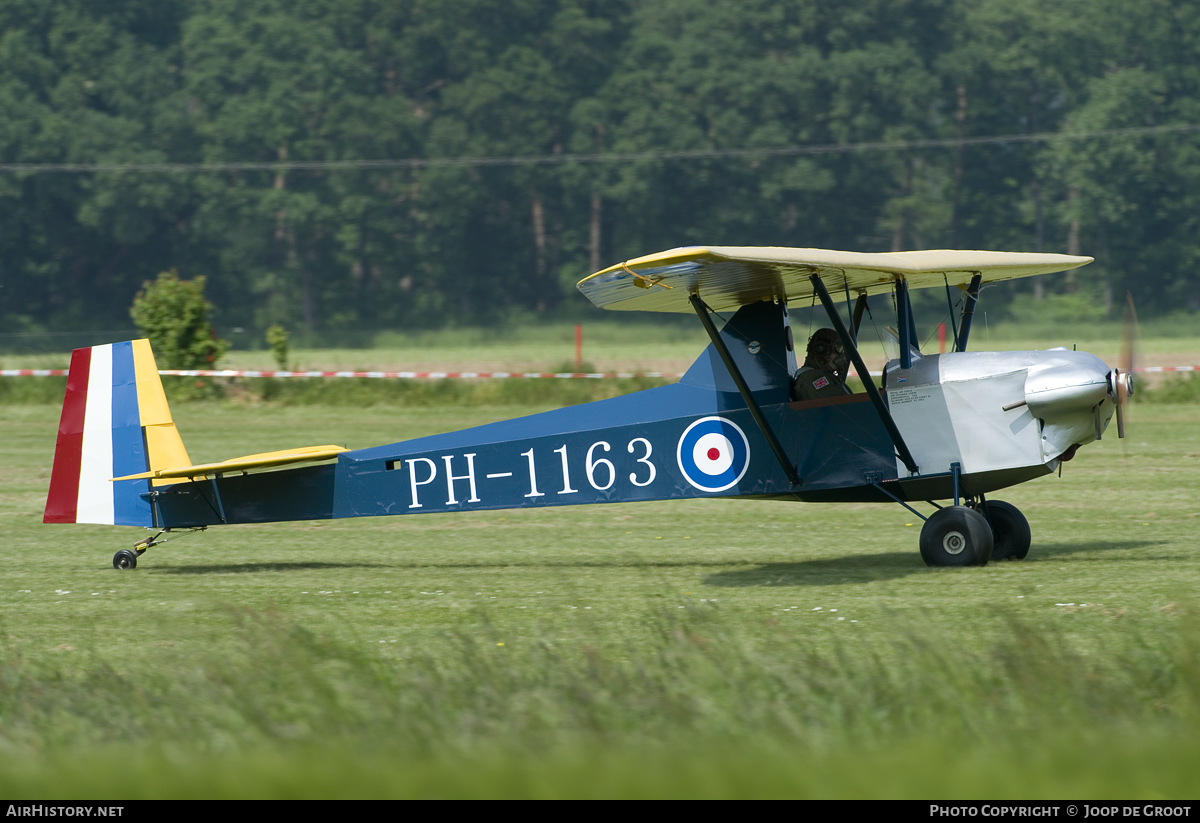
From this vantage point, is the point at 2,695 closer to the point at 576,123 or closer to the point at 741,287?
the point at 741,287

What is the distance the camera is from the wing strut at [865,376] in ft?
30.2

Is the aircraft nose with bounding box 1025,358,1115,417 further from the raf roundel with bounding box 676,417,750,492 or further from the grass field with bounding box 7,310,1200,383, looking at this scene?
the grass field with bounding box 7,310,1200,383

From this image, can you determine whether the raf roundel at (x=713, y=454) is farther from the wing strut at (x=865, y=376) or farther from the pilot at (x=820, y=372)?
the wing strut at (x=865, y=376)

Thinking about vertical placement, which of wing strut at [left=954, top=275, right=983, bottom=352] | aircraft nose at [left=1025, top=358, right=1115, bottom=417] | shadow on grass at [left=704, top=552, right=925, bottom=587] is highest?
wing strut at [left=954, top=275, right=983, bottom=352]

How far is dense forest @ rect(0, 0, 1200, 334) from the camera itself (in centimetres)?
7019

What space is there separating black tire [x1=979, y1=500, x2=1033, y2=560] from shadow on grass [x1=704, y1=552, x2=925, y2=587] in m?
0.61

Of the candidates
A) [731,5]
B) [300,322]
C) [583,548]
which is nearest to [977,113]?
[731,5]

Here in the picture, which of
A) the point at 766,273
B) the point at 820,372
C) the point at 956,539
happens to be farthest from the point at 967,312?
the point at 766,273

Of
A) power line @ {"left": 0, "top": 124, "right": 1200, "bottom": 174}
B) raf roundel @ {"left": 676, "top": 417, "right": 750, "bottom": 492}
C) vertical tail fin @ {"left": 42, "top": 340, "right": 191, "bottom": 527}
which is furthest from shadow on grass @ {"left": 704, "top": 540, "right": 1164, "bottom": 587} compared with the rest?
power line @ {"left": 0, "top": 124, "right": 1200, "bottom": 174}

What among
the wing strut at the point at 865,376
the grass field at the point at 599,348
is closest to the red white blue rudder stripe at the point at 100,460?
the wing strut at the point at 865,376

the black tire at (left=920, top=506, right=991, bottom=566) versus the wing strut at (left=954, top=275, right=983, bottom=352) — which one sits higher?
the wing strut at (left=954, top=275, right=983, bottom=352)

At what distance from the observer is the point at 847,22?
73.9 metres

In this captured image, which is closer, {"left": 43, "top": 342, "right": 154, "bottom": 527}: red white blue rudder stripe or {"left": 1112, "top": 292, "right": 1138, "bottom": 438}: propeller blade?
{"left": 1112, "top": 292, "right": 1138, "bottom": 438}: propeller blade

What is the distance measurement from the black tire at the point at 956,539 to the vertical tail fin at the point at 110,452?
6.01 m
